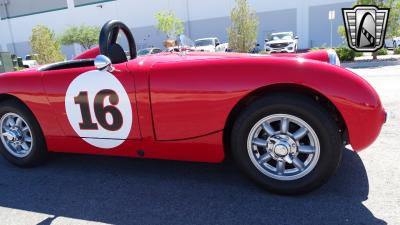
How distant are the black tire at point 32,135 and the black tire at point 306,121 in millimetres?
2112

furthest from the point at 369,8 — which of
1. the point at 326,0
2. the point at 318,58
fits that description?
the point at 326,0

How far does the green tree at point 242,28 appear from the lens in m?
19.1

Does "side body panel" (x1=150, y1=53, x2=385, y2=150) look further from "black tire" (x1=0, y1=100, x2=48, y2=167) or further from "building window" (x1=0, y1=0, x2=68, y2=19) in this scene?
"building window" (x1=0, y1=0, x2=68, y2=19)

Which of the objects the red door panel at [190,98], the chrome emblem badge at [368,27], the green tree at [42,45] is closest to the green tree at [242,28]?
the chrome emblem badge at [368,27]

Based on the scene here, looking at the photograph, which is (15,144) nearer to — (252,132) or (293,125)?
(252,132)

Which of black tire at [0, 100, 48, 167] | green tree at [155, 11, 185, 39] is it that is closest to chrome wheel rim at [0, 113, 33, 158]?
black tire at [0, 100, 48, 167]

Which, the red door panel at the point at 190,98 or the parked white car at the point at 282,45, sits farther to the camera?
the parked white car at the point at 282,45

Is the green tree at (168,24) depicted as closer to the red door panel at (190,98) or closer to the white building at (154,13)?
the white building at (154,13)

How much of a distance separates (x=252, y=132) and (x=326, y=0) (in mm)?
32062

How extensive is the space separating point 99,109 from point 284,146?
5.38ft

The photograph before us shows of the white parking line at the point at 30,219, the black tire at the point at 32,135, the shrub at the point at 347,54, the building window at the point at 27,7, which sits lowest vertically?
the shrub at the point at 347,54

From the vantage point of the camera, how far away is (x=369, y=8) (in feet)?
46.9

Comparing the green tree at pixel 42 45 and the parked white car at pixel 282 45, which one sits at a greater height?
the green tree at pixel 42 45

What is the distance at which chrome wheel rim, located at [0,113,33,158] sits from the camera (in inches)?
144
